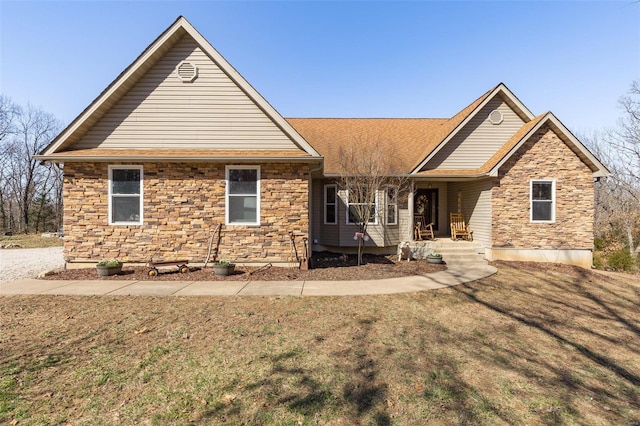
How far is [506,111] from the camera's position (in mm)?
12508

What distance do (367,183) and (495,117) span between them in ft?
21.6

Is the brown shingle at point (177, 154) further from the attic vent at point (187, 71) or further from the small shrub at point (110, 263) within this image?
the small shrub at point (110, 263)

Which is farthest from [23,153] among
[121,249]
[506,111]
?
[506,111]

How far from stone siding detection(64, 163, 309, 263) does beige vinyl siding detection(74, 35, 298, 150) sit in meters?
0.93

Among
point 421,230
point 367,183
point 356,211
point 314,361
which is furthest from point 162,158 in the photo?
point 421,230

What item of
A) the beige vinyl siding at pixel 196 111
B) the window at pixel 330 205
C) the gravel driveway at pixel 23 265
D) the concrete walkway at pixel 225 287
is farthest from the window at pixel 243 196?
the gravel driveway at pixel 23 265

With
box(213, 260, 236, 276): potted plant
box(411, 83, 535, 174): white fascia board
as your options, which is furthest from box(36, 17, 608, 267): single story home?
box(411, 83, 535, 174): white fascia board

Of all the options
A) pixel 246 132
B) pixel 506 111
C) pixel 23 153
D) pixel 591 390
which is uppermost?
pixel 23 153

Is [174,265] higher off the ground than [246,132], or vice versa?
[246,132]

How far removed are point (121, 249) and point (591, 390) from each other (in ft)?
36.7

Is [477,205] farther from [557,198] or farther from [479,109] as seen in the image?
[479,109]

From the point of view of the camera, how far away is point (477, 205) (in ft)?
40.5

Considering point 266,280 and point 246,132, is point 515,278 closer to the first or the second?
point 266,280

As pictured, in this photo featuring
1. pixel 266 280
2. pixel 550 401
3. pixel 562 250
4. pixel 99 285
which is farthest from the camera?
pixel 562 250
